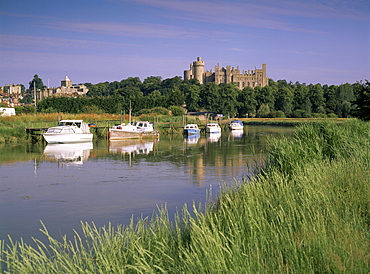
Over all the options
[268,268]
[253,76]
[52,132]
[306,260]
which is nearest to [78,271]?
[268,268]

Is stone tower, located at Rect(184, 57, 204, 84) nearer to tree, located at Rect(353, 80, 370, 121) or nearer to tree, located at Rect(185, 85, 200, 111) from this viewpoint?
tree, located at Rect(185, 85, 200, 111)

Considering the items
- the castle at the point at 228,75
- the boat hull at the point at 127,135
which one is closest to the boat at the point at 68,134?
the boat hull at the point at 127,135

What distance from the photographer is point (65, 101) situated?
64938mm

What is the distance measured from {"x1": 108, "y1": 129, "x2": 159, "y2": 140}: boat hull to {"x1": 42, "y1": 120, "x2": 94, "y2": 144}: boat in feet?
9.63

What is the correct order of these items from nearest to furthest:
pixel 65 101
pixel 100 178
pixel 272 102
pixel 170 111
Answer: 1. pixel 100 178
2. pixel 65 101
3. pixel 170 111
4. pixel 272 102

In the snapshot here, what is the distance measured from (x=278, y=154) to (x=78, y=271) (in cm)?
813

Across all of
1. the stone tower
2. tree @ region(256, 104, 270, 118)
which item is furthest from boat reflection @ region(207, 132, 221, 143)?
the stone tower

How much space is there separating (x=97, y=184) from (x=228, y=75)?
548ft

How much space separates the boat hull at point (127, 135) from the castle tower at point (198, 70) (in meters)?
144

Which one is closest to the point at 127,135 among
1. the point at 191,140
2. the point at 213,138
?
the point at 191,140

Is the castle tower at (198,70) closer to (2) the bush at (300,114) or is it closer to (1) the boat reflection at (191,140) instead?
(2) the bush at (300,114)

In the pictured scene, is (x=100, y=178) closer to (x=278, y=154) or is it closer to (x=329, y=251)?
(x=278, y=154)

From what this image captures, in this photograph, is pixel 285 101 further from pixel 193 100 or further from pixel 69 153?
pixel 69 153

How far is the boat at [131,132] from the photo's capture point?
42406 millimetres
